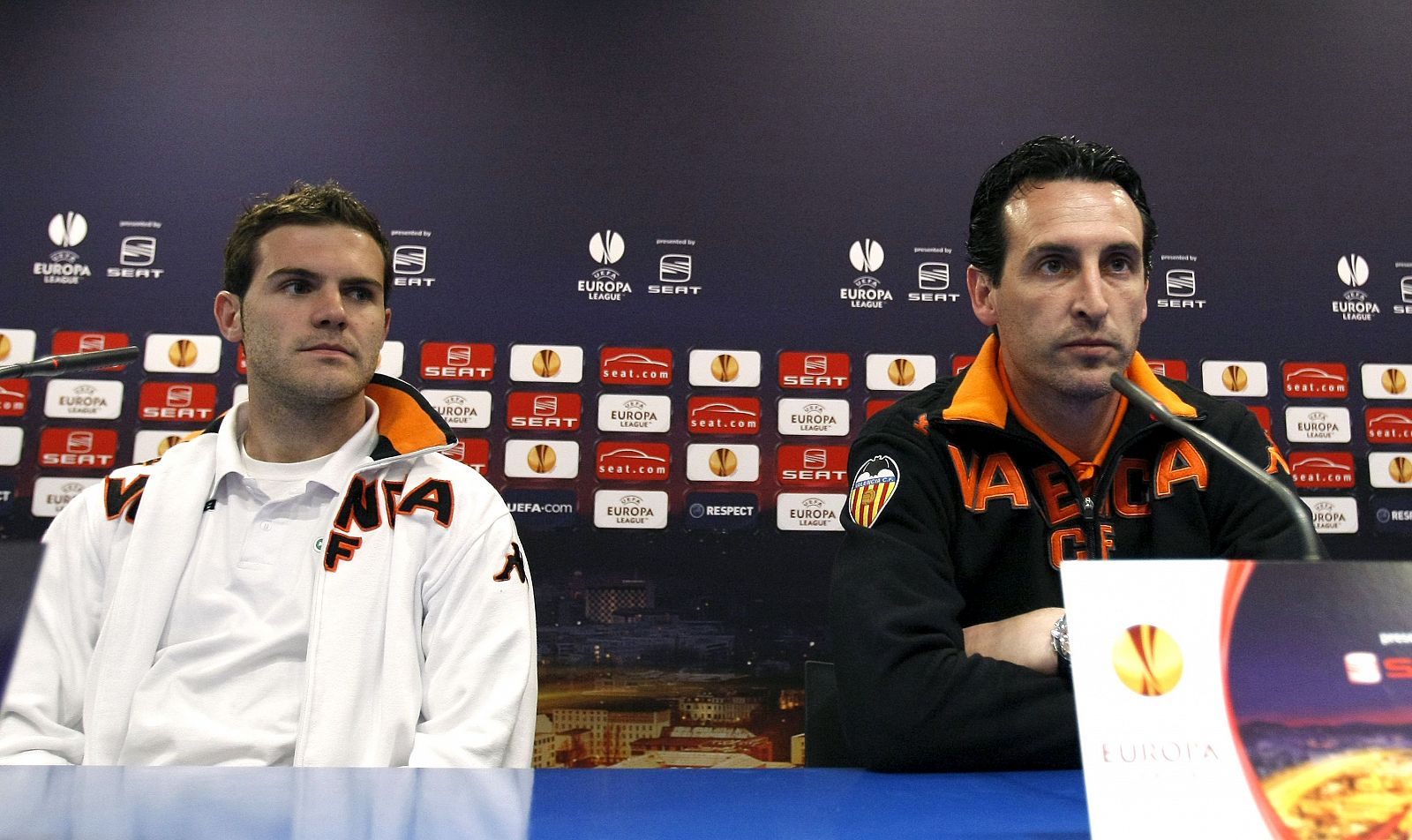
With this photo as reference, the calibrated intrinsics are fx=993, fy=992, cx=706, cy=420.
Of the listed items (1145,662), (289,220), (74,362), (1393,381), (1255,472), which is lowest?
(1145,662)

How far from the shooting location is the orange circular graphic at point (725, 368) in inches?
96.4

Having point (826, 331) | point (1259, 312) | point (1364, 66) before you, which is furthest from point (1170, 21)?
point (826, 331)

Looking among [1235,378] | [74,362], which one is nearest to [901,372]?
[1235,378]

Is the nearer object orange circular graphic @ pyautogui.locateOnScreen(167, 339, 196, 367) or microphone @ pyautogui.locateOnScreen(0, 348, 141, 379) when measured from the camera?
microphone @ pyautogui.locateOnScreen(0, 348, 141, 379)

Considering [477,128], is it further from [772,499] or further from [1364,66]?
[1364,66]

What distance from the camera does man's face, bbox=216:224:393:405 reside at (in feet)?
5.24

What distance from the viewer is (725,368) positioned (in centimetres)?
245

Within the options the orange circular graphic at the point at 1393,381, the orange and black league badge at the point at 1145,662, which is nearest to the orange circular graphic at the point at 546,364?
the orange and black league badge at the point at 1145,662

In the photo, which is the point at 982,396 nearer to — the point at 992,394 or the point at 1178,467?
the point at 992,394

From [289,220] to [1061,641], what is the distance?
138 centimetres

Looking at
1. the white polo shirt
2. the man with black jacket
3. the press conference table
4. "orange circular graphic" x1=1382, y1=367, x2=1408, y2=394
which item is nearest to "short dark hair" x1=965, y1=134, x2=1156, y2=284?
the man with black jacket

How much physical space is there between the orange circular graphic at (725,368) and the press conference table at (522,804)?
1.62 meters

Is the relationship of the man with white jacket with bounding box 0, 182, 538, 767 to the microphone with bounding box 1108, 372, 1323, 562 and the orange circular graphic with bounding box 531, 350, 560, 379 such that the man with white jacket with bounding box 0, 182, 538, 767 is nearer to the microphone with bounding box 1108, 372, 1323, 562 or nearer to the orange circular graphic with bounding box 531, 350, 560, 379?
the orange circular graphic with bounding box 531, 350, 560, 379

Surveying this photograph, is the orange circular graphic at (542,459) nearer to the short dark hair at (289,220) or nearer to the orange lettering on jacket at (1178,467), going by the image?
the short dark hair at (289,220)
